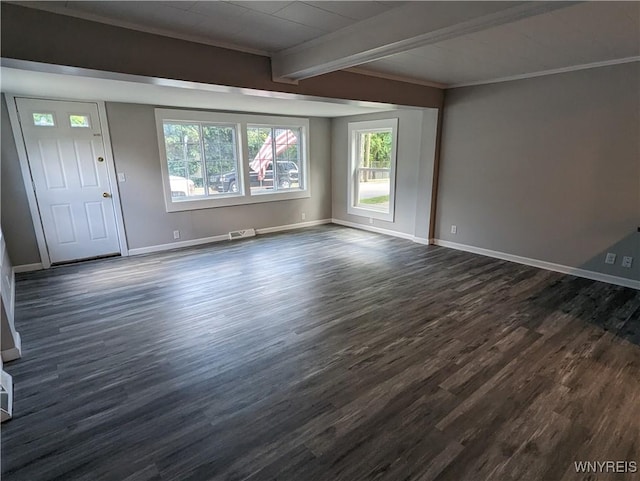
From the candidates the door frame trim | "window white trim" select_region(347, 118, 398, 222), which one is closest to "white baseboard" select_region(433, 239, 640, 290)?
"window white trim" select_region(347, 118, 398, 222)

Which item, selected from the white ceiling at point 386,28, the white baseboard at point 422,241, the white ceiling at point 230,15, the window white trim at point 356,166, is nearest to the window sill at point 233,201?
the window white trim at point 356,166

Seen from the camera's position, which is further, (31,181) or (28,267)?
(28,267)

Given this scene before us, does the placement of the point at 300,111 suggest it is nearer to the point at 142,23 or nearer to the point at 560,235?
the point at 142,23

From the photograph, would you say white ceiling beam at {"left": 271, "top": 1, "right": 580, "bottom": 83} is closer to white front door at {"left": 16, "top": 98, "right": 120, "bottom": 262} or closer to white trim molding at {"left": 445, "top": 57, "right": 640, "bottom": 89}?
white trim molding at {"left": 445, "top": 57, "right": 640, "bottom": 89}

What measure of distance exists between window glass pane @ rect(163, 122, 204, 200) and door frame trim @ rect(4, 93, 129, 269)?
2.66 ft

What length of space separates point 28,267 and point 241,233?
309 centimetres

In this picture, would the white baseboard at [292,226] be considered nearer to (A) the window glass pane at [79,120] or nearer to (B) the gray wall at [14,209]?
(A) the window glass pane at [79,120]

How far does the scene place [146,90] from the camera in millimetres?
3881

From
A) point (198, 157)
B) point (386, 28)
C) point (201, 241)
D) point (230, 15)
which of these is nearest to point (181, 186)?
point (198, 157)

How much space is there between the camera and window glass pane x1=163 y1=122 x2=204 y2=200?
5.43 m

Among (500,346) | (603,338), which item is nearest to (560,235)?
(603,338)

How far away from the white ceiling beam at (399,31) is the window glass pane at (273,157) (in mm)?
3446

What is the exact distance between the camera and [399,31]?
2.17 m

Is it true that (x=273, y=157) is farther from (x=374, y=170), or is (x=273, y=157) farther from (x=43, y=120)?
(x=43, y=120)
